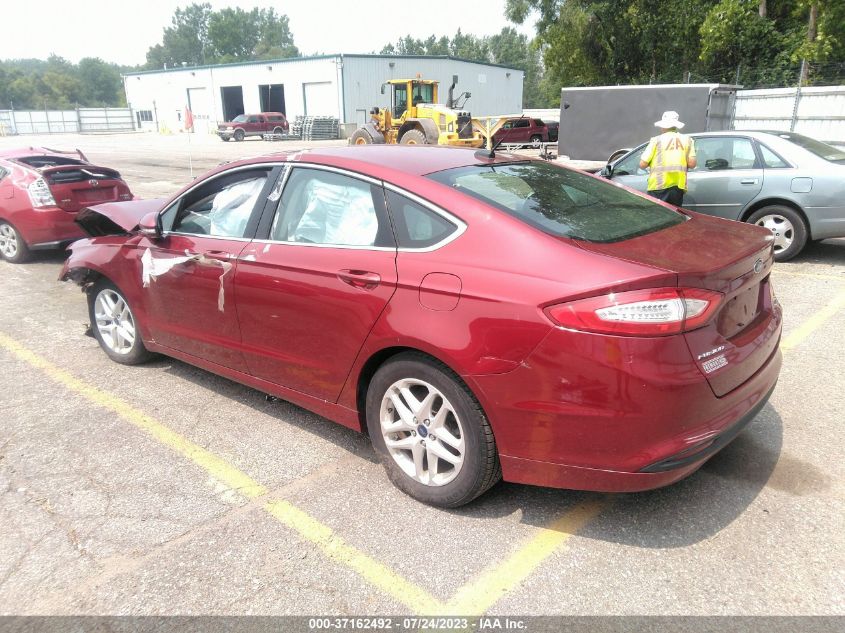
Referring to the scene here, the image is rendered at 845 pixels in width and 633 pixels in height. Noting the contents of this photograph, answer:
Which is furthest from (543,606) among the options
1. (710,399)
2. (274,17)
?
(274,17)

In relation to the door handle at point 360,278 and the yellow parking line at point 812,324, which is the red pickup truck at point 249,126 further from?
the door handle at point 360,278

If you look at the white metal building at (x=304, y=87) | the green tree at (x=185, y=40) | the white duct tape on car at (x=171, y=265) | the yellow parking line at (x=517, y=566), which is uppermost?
the green tree at (x=185, y=40)

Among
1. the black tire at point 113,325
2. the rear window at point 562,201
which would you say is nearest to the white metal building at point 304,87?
the black tire at point 113,325

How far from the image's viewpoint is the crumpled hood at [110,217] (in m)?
4.90

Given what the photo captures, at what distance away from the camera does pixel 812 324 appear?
5.38m

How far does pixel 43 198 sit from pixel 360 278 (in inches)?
281

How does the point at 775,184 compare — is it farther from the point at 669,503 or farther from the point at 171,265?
the point at 171,265

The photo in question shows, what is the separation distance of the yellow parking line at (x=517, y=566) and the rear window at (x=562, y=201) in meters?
1.27

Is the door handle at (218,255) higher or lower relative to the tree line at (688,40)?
lower

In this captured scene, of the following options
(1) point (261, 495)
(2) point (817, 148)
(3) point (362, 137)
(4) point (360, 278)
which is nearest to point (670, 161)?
(2) point (817, 148)

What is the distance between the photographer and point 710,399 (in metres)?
2.49

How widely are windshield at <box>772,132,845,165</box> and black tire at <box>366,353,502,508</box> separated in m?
6.67

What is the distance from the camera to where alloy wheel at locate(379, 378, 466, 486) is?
2.83 meters

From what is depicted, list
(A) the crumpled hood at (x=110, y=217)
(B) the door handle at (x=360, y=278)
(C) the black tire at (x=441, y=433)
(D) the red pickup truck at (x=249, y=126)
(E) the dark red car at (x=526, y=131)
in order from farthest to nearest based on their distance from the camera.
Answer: (D) the red pickup truck at (x=249, y=126), (E) the dark red car at (x=526, y=131), (A) the crumpled hood at (x=110, y=217), (B) the door handle at (x=360, y=278), (C) the black tire at (x=441, y=433)
